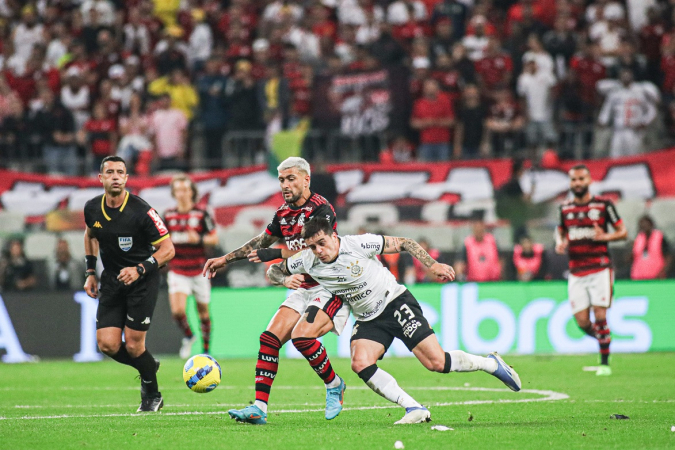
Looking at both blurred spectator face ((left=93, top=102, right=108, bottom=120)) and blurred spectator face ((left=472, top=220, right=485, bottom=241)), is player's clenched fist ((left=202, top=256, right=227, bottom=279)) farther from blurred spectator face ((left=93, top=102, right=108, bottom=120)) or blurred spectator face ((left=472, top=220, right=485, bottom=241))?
blurred spectator face ((left=93, top=102, right=108, bottom=120))

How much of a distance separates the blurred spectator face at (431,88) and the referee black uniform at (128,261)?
405 inches

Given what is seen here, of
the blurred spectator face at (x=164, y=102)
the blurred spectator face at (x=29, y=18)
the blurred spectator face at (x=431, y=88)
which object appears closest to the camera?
the blurred spectator face at (x=431, y=88)

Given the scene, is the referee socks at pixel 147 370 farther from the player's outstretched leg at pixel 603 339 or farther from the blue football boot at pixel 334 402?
the player's outstretched leg at pixel 603 339

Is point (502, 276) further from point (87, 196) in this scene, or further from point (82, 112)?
point (82, 112)

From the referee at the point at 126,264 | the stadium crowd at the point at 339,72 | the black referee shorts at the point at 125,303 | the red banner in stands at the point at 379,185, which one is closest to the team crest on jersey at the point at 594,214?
the red banner in stands at the point at 379,185

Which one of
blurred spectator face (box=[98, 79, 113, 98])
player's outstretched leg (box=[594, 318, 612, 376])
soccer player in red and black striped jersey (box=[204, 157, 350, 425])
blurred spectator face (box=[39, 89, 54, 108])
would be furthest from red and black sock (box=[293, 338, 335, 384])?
blurred spectator face (box=[39, 89, 54, 108])

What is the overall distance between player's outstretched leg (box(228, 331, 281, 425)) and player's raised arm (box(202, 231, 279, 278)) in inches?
27.7

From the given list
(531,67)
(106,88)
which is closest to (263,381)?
(531,67)

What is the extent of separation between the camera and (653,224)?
16.5 meters

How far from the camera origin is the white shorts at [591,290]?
1353 cm

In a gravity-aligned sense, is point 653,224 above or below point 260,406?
above

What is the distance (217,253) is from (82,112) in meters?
6.38

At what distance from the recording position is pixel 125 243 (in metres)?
9.32

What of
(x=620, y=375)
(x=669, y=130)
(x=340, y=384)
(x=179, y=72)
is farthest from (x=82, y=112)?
(x=340, y=384)
